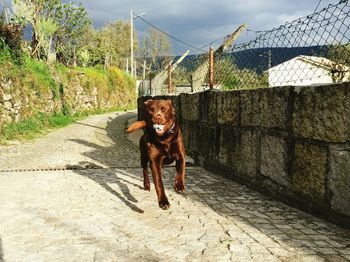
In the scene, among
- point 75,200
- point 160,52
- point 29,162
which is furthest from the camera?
point 160,52

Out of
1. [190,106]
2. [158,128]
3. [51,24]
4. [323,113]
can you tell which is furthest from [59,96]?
[323,113]

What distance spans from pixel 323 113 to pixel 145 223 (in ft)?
7.24

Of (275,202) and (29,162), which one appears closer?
(275,202)

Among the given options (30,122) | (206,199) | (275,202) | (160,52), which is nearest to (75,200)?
(206,199)

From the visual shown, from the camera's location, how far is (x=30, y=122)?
50.4 ft

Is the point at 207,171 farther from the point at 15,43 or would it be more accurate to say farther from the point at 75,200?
the point at 15,43

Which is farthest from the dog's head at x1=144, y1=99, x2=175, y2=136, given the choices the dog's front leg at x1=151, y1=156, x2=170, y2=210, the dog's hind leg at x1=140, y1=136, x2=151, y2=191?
the dog's hind leg at x1=140, y1=136, x2=151, y2=191

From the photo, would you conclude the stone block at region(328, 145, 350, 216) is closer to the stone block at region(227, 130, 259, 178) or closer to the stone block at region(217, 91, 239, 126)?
the stone block at region(227, 130, 259, 178)

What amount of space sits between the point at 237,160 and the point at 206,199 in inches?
50.4

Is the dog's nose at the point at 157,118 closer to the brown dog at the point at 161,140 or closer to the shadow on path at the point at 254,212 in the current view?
the brown dog at the point at 161,140

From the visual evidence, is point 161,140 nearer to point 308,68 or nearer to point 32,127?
point 308,68

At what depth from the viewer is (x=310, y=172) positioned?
14.5ft

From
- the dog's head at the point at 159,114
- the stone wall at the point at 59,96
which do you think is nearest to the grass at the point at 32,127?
the stone wall at the point at 59,96

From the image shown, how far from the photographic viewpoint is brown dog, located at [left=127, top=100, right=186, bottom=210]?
4.32 metres
